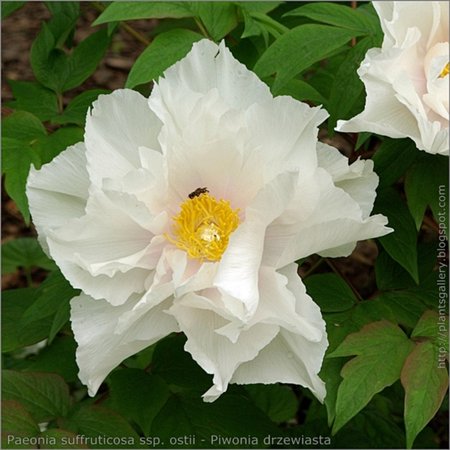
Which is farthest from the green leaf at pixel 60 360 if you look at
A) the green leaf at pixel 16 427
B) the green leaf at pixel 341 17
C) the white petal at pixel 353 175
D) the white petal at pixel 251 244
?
the green leaf at pixel 341 17

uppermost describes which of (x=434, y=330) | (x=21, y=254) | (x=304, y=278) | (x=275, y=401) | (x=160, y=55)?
(x=160, y=55)

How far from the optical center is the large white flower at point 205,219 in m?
1.31

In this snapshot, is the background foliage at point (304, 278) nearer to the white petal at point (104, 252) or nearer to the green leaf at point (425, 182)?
the green leaf at point (425, 182)

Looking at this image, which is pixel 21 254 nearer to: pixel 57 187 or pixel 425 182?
pixel 57 187

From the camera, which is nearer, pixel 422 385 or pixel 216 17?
pixel 422 385

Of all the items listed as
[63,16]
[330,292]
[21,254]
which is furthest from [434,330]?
[21,254]

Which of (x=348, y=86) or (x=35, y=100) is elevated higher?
(x=348, y=86)

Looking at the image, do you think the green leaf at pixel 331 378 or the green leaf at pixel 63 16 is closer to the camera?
the green leaf at pixel 331 378

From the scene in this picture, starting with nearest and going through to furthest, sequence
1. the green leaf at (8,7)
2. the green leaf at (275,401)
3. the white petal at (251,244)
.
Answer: the white petal at (251,244) → the green leaf at (8,7) → the green leaf at (275,401)

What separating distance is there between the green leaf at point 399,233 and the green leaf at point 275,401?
0.89 m

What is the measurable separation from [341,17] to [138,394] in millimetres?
842

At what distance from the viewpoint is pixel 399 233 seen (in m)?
1.52

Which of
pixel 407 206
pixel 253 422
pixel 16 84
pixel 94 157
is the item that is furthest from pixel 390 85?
pixel 16 84

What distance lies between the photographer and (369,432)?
208 centimetres
